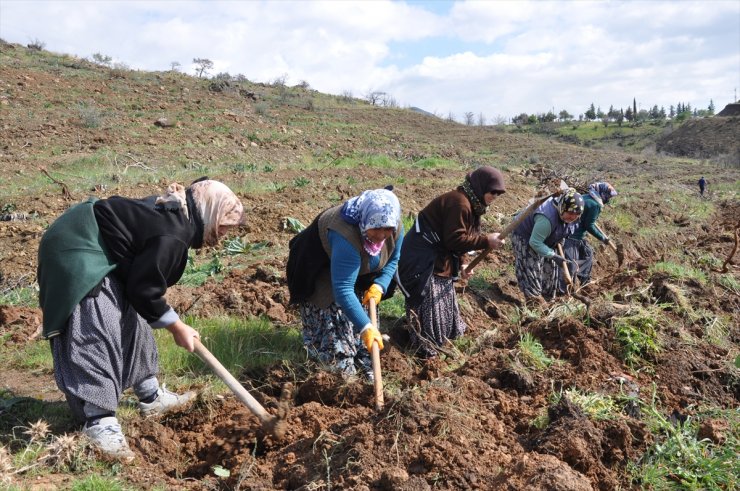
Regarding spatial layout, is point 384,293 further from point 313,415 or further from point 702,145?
point 702,145

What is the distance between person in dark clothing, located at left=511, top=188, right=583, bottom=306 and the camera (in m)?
5.73

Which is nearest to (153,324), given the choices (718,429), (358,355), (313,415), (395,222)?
(313,415)

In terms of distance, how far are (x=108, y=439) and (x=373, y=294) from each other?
1697mm

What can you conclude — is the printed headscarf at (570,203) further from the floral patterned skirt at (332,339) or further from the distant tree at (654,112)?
the distant tree at (654,112)

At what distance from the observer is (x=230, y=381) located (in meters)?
2.97

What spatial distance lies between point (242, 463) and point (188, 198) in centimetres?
132

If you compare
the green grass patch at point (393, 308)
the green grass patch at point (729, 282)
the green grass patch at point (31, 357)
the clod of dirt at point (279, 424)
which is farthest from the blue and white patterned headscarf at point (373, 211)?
the green grass patch at point (729, 282)

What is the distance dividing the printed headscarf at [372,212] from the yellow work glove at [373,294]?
33 centimetres

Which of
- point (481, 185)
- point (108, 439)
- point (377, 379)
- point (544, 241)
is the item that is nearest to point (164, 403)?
point (108, 439)

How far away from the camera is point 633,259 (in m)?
8.60

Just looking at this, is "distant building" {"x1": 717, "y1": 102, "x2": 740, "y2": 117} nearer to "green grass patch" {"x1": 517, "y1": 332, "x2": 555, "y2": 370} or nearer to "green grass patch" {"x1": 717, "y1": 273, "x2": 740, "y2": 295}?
"green grass patch" {"x1": 717, "y1": 273, "x2": 740, "y2": 295}

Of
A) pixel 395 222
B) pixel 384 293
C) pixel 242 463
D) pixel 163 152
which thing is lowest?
pixel 242 463

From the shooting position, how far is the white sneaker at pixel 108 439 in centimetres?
290

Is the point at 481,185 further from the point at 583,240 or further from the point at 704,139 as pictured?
the point at 704,139
